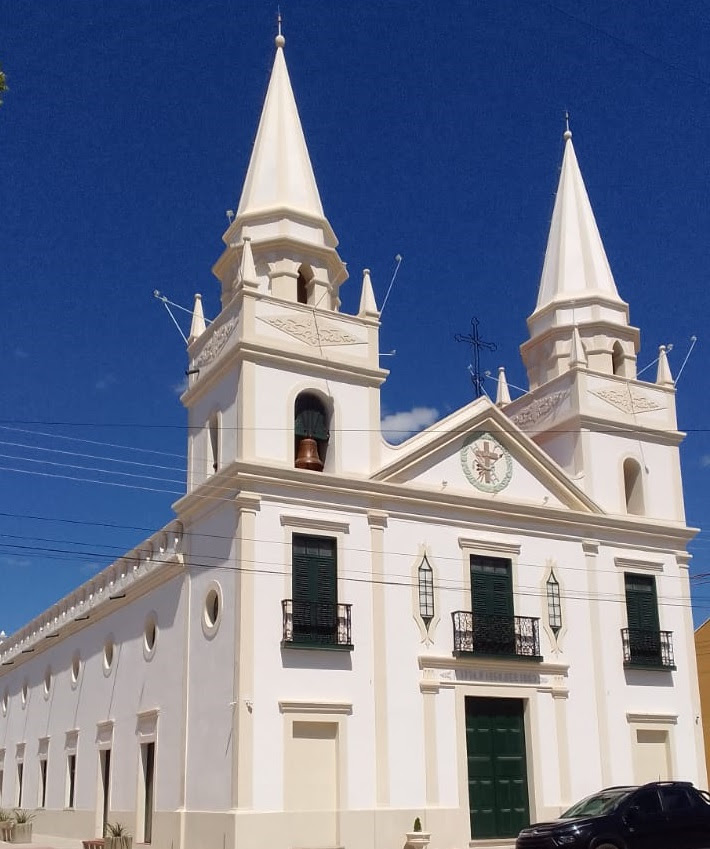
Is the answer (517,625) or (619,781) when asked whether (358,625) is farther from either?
(619,781)

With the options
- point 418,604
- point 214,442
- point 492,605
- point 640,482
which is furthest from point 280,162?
point 640,482

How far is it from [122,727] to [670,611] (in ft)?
46.2

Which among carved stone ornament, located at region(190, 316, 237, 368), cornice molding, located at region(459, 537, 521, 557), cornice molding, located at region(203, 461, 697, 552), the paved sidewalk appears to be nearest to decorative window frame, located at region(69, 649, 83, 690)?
the paved sidewalk

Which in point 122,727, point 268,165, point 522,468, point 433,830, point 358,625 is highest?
point 268,165

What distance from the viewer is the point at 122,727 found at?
27.8 m

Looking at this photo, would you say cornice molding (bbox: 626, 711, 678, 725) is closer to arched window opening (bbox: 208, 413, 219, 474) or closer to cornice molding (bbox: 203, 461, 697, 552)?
cornice molding (bbox: 203, 461, 697, 552)

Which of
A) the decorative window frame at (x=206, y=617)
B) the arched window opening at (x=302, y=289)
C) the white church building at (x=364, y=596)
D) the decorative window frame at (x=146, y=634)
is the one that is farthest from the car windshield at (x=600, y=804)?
the arched window opening at (x=302, y=289)

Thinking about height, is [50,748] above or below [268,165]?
below

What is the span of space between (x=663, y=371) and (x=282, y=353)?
11912 mm

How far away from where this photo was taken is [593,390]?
29047 mm

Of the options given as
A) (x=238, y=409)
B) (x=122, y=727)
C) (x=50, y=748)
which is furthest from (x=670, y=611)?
(x=50, y=748)

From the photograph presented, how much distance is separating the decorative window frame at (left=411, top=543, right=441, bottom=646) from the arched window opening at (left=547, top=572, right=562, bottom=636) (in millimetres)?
3125

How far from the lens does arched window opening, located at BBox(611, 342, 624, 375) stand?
101 ft

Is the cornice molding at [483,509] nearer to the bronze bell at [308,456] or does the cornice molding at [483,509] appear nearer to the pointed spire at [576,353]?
the bronze bell at [308,456]
